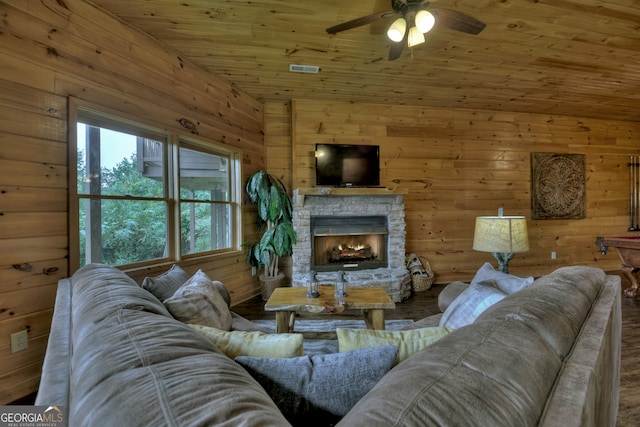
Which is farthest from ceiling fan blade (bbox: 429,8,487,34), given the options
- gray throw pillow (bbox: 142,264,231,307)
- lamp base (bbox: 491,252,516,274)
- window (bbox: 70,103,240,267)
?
window (bbox: 70,103,240,267)

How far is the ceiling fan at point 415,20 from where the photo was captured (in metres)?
1.88

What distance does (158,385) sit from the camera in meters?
0.51

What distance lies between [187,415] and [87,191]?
2383 millimetres

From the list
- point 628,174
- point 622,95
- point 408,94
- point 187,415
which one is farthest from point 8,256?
point 628,174

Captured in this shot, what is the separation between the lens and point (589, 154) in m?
4.99

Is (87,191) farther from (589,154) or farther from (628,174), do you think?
(628,174)

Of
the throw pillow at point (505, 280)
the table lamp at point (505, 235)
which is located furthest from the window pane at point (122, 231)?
the table lamp at point (505, 235)

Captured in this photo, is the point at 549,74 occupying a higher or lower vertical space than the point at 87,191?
higher

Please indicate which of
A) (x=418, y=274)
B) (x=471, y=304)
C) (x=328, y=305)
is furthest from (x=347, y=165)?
(x=471, y=304)

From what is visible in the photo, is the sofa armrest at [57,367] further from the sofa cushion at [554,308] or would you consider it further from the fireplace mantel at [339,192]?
the fireplace mantel at [339,192]

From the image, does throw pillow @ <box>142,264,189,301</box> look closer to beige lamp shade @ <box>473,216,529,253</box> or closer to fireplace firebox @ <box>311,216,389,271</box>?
beige lamp shade @ <box>473,216,529,253</box>

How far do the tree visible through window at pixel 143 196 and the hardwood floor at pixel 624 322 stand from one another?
90cm

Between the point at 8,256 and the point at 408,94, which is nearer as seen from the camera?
the point at 8,256

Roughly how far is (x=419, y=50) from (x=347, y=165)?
166 cm
